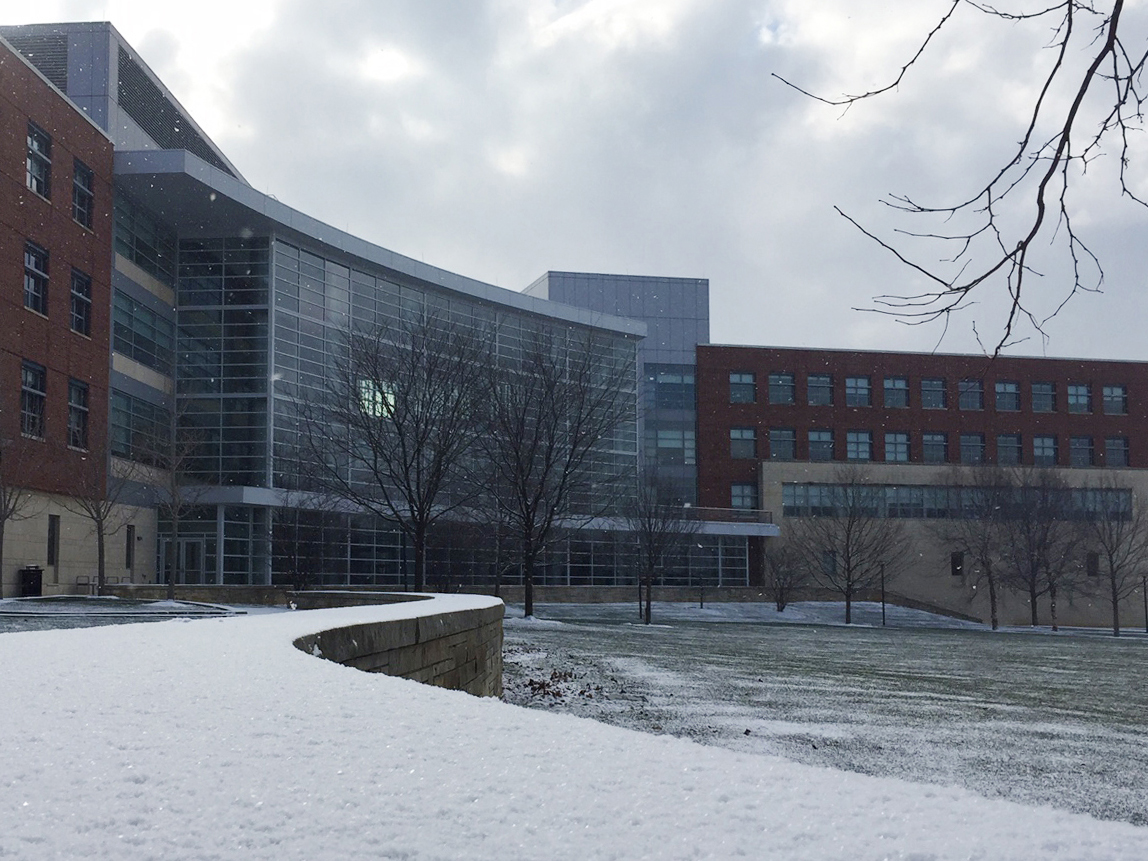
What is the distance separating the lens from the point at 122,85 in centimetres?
4397

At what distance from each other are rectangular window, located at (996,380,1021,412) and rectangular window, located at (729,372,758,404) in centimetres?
1561

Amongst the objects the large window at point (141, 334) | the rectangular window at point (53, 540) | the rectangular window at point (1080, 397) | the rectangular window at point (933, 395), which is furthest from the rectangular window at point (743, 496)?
the rectangular window at point (53, 540)

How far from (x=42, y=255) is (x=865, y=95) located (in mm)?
35360

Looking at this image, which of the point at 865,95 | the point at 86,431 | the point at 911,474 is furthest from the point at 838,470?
the point at 865,95

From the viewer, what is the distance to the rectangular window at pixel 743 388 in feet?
221

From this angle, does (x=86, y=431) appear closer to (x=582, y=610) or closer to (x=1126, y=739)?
(x=582, y=610)

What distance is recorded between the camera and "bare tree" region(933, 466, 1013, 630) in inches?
2183

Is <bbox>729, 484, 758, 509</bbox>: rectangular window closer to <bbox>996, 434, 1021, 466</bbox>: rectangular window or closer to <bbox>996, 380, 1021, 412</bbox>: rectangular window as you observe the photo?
<bbox>996, 434, 1021, 466</bbox>: rectangular window

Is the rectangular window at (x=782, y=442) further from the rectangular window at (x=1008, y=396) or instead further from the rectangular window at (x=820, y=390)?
the rectangular window at (x=1008, y=396)

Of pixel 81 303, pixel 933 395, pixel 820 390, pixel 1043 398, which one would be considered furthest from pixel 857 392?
pixel 81 303

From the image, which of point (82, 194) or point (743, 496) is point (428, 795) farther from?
point (743, 496)

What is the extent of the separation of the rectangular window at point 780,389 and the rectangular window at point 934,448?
8725 millimetres

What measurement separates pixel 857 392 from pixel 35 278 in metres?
47.9

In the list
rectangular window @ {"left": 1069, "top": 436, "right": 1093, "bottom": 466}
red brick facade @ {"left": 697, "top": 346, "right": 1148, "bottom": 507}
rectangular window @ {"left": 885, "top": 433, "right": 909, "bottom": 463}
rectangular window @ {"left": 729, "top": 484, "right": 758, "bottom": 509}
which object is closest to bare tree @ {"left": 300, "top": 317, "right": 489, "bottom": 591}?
rectangular window @ {"left": 729, "top": 484, "right": 758, "bottom": 509}
